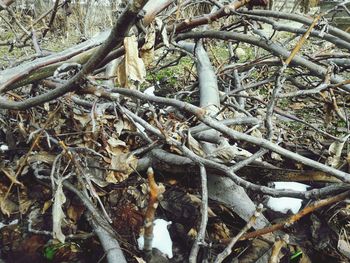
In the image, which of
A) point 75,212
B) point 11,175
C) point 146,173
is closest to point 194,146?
point 146,173

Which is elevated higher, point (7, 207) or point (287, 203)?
point (287, 203)

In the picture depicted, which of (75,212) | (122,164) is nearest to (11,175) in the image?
(75,212)

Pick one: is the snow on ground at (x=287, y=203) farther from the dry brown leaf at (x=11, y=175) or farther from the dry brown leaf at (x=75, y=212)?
the dry brown leaf at (x=11, y=175)

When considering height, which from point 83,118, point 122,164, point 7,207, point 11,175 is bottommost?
point 7,207

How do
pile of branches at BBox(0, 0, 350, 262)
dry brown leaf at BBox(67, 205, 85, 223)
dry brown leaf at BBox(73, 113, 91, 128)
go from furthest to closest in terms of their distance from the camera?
dry brown leaf at BBox(73, 113, 91, 128)
dry brown leaf at BBox(67, 205, 85, 223)
pile of branches at BBox(0, 0, 350, 262)

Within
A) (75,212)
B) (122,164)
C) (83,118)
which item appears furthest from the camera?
(83,118)

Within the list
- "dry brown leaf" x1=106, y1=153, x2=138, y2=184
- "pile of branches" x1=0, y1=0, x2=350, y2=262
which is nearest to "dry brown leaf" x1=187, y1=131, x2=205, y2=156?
"pile of branches" x1=0, y1=0, x2=350, y2=262

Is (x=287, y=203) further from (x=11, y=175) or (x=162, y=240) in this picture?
(x=11, y=175)

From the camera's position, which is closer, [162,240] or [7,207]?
Result: [162,240]

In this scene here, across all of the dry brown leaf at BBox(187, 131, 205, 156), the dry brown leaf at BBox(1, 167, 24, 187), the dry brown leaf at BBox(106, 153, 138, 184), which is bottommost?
the dry brown leaf at BBox(1, 167, 24, 187)

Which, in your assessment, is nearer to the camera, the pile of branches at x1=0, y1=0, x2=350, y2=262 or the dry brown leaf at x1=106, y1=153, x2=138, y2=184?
the pile of branches at x1=0, y1=0, x2=350, y2=262

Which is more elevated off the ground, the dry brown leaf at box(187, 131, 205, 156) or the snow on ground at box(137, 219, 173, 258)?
the dry brown leaf at box(187, 131, 205, 156)

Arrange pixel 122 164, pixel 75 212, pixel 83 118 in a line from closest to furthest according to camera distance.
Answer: pixel 122 164 < pixel 75 212 < pixel 83 118

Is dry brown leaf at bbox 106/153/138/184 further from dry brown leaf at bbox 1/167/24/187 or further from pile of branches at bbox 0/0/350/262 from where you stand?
dry brown leaf at bbox 1/167/24/187
